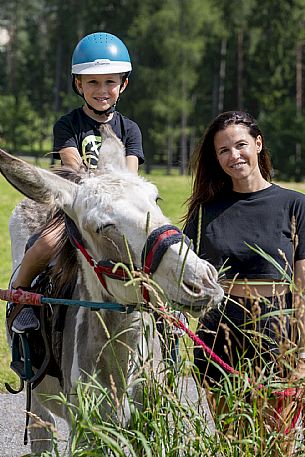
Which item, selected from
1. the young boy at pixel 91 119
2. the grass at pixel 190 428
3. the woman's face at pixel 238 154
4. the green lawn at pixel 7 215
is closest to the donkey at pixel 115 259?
the grass at pixel 190 428

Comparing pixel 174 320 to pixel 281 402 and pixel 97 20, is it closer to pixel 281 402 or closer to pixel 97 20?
pixel 281 402

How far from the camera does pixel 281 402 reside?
3.64 meters

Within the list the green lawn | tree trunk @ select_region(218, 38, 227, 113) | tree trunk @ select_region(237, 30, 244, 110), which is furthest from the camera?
tree trunk @ select_region(218, 38, 227, 113)

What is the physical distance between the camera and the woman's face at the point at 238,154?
13.9ft

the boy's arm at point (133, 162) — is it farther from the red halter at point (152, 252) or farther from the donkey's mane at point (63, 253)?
the red halter at point (152, 252)

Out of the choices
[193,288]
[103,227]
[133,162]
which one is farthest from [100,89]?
[193,288]

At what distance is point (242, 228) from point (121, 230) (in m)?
0.92

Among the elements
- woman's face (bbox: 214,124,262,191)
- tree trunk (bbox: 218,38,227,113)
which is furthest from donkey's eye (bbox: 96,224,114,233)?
tree trunk (bbox: 218,38,227,113)

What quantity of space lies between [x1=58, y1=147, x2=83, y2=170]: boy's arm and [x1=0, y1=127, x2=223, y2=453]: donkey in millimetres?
211

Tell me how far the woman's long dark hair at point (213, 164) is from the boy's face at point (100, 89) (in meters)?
0.66

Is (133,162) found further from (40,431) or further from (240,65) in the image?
(240,65)

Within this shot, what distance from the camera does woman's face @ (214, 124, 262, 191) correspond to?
13.9ft

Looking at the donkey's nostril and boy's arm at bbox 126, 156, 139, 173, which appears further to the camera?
boy's arm at bbox 126, 156, 139, 173

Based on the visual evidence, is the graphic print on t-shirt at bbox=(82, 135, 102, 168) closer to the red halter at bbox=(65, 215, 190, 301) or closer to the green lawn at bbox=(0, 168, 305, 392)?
the green lawn at bbox=(0, 168, 305, 392)
